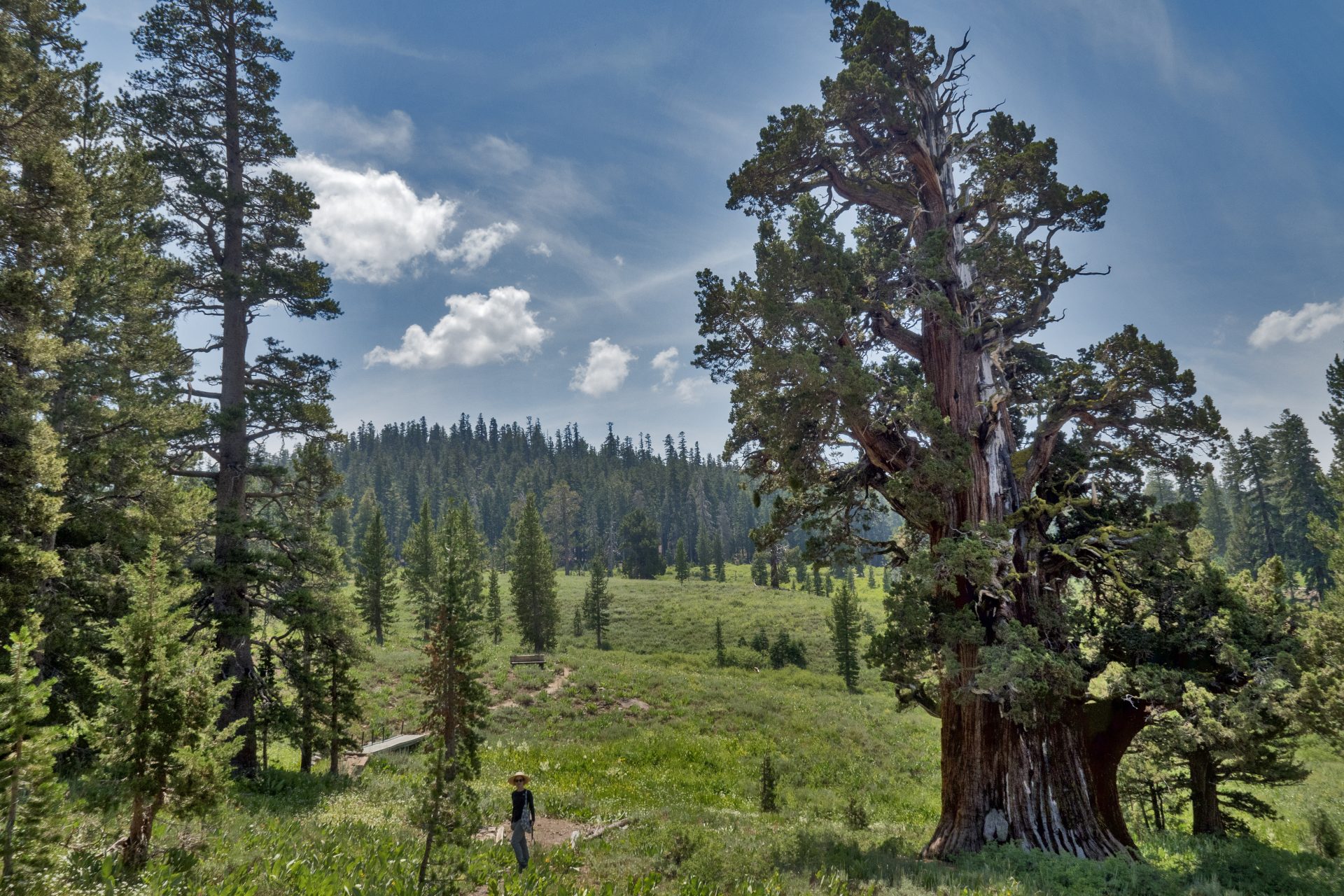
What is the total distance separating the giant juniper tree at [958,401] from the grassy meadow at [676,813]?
1.70 m

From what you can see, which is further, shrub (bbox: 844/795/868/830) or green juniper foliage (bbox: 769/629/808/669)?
green juniper foliage (bbox: 769/629/808/669)

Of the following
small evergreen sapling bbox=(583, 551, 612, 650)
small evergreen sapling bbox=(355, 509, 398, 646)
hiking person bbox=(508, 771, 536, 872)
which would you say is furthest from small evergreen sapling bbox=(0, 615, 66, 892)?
small evergreen sapling bbox=(583, 551, 612, 650)

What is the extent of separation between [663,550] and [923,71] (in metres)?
112

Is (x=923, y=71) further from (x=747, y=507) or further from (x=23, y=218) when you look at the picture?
(x=747, y=507)

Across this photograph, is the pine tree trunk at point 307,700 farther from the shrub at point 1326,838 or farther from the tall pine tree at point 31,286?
the shrub at point 1326,838

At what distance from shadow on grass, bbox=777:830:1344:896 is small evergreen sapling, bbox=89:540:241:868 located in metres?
7.81

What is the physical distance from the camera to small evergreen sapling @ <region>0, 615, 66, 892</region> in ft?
15.6

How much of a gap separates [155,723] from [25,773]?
1.36 meters

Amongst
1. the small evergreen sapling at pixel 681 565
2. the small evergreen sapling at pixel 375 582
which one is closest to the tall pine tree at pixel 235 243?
the small evergreen sapling at pixel 375 582

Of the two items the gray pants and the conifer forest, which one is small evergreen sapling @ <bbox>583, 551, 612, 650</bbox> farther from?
the gray pants

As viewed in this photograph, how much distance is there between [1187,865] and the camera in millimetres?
9711

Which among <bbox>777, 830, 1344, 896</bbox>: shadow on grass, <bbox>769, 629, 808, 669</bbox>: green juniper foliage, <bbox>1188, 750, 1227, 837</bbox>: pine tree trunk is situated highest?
<bbox>777, 830, 1344, 896</bbox>: shadow on grass

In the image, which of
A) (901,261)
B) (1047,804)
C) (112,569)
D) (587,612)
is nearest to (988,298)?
(901,261)

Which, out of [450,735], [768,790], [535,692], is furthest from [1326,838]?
[535,692]
